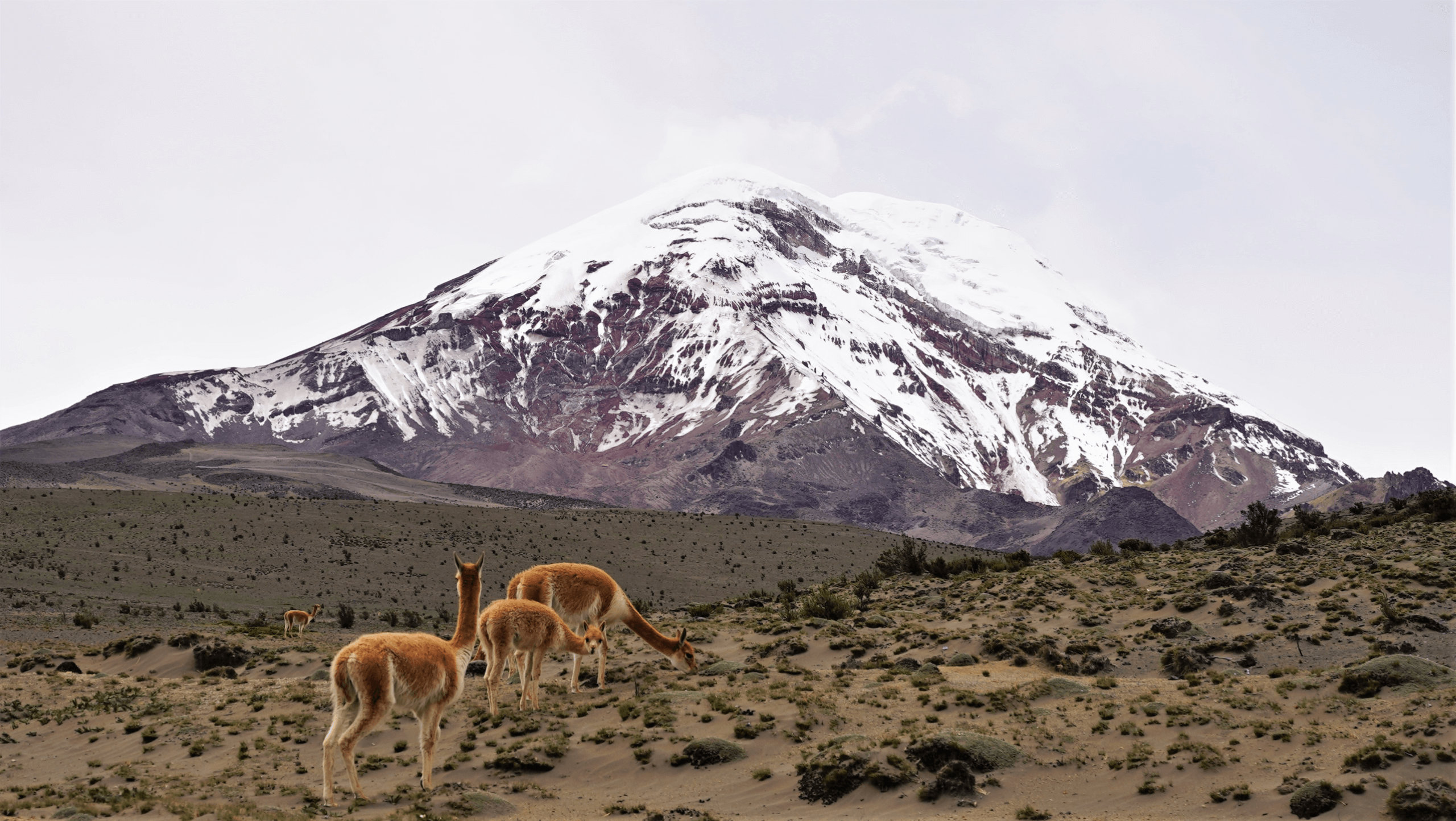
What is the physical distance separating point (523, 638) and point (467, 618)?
2164 mm

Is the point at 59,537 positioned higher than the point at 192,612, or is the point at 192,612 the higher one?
the point at 59,537

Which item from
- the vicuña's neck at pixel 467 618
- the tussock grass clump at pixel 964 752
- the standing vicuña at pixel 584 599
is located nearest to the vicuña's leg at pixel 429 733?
the vicuña's neck at pixel 467 618

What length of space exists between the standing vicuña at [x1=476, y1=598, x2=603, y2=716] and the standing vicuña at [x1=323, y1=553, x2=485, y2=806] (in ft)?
6.46

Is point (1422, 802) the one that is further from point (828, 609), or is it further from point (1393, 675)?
point (828, 609)

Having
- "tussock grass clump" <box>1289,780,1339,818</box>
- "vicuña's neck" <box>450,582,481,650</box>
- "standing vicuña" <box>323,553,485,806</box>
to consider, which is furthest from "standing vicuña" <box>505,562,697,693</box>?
"tussock grass clump" <box>1289,780,1339,818</box>

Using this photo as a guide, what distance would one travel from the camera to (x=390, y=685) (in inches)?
409

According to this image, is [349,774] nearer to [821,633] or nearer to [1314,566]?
[821,633]

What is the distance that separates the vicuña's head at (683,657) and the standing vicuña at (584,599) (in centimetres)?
2

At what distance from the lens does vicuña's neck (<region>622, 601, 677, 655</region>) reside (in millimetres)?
16578

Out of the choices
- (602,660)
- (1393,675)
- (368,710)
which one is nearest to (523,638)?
(602,660)

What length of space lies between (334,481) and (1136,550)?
3716 inches

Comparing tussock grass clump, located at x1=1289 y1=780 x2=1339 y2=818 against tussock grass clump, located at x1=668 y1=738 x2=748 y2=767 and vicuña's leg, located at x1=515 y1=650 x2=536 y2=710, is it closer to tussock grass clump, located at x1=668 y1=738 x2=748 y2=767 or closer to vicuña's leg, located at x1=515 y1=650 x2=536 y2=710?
tussock grass clump, located at x1=668 y1=738 x2=748 y2=767

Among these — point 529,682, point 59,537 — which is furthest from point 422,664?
point 59,537

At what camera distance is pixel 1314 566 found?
2634cm
